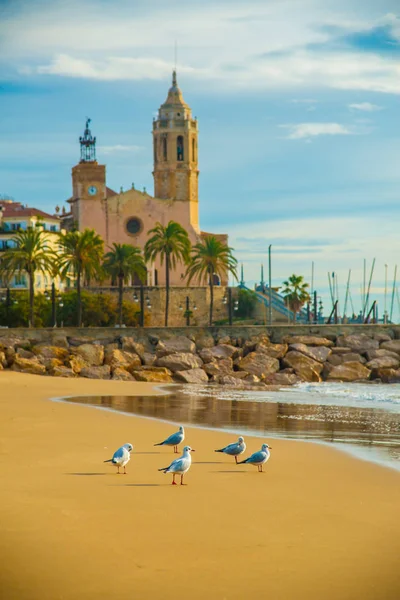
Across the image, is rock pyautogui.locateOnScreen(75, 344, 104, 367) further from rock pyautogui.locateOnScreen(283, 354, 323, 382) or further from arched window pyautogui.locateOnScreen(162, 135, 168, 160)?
arched window pyautogui.locateOnScreen(162, 135, 168, 160)

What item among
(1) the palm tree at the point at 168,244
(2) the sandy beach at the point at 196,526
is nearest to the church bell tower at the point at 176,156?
(1) the palm tree at the point at 168,244

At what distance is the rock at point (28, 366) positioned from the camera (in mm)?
42594

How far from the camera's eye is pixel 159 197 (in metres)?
105

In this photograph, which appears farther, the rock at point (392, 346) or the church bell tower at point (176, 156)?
the church bell tower at point (176, 156)

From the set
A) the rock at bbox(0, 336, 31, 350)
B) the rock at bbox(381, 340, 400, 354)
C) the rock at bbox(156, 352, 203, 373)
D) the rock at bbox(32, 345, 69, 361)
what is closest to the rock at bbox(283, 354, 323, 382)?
the rock at bbox(156, 352, 203, 373)

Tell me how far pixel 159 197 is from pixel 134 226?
710 cm

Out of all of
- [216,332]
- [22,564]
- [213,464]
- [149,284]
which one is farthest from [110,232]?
[22,564]

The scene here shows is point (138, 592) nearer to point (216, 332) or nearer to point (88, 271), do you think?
point (216, 332)

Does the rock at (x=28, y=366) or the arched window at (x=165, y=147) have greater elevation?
the arched window at (x=165, y=147)

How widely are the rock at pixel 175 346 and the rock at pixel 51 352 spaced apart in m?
4.99

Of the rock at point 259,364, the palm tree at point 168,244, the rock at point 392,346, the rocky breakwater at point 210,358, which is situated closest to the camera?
the rocky breakwater at point 210,358

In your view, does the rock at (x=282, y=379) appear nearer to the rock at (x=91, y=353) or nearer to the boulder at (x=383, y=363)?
the boulder at (x=383, y=363)

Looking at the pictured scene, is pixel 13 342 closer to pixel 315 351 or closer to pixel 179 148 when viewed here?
pixel 315 351

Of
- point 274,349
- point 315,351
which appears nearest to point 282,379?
point 274,349
